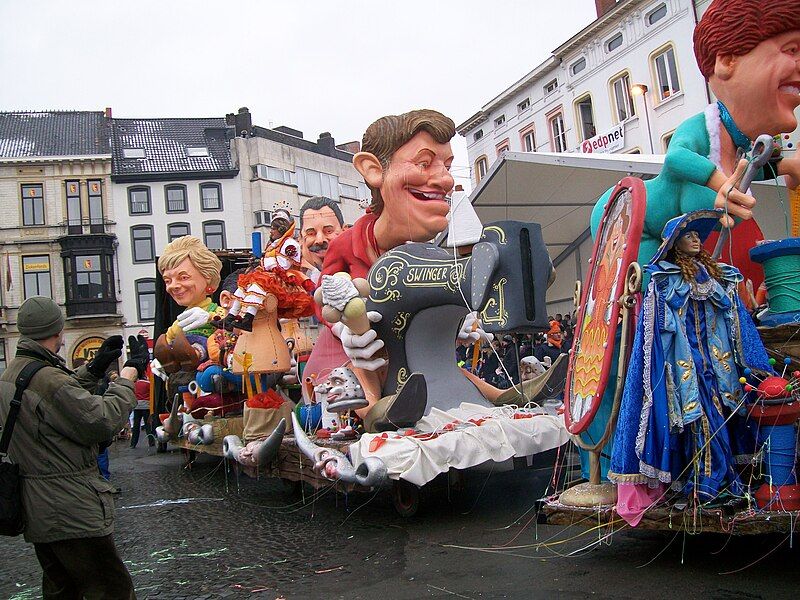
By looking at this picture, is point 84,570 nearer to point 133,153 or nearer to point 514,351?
point 514,351

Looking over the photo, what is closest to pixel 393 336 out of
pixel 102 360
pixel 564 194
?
pixel 102 360

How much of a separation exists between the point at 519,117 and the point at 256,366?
63.7ft

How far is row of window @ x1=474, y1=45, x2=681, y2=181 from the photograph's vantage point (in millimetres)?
19000

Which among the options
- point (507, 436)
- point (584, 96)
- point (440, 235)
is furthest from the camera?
point (584, 96)

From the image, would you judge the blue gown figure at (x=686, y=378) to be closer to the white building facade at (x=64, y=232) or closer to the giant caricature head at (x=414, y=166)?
the giant caricature head at (x=414, y=166)

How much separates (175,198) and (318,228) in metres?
25.9

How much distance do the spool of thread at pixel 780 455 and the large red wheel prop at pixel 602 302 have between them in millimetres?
770

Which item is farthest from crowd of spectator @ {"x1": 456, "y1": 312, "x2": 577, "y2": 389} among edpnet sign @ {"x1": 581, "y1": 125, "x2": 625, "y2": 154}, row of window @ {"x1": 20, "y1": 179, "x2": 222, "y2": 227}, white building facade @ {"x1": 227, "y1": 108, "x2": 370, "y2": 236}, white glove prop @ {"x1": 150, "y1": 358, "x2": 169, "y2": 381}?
row of window @ {"x1": 20, "y1": 179, "x2": 222, "y2": 227}

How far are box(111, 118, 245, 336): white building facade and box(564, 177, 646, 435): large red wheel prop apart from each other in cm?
2887

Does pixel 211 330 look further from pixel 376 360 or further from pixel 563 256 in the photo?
pixel 563 256

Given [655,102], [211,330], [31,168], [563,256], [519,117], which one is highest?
[31,168]

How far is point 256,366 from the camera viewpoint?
711 cm

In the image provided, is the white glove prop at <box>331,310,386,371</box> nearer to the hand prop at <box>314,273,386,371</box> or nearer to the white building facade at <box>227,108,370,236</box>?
the hand prop at <box>314,273,386,371</box>

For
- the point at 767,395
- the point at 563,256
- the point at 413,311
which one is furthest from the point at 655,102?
the point at 767,395
